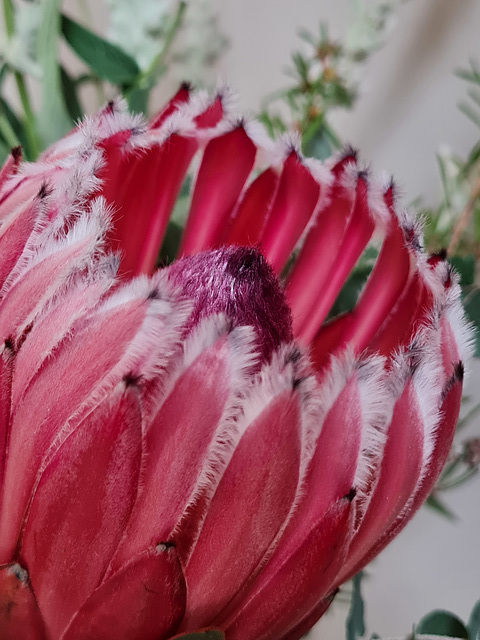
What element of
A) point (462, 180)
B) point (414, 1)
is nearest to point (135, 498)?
point (462, 180)

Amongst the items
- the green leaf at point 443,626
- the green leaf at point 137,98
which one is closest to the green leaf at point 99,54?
the green leaf at point 137,98

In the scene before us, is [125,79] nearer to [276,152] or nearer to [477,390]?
[276,152]

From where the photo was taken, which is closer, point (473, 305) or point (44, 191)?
point (44, 191)

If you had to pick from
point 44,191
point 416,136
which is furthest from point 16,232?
point 416,136

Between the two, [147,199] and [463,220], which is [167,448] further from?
[463,220]

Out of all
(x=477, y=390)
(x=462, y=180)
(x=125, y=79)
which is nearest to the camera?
(x=125, y=79)

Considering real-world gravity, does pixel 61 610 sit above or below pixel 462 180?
below
